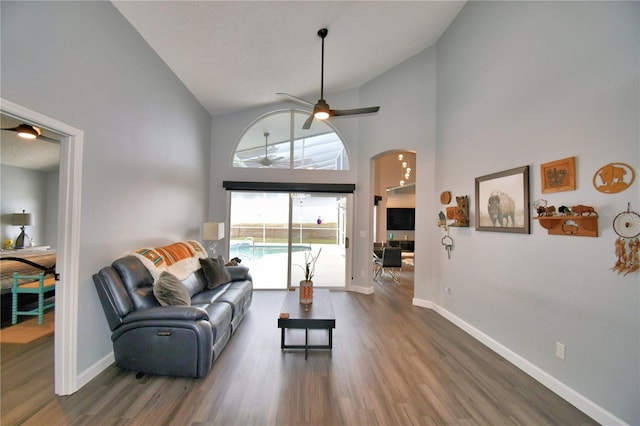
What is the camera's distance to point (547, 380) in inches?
91.5

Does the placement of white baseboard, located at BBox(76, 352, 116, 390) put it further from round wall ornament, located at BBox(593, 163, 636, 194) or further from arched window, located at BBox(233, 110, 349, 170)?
round wall ornament, located at BBox(593, 163, 636, 194)

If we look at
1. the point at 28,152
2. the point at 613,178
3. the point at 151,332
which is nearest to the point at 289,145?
the point at 151,332

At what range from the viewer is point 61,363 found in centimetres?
209

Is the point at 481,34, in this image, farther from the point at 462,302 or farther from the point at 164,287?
the point at 164,287

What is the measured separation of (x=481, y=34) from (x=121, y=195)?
488 cm

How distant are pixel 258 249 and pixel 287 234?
2.41ft

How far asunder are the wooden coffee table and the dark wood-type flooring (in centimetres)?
12

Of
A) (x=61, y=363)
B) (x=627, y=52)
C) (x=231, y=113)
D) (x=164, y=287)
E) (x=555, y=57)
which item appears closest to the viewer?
(x=627, y=52)

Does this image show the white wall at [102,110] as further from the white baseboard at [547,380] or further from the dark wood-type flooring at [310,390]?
the white baseboard at [547,380]

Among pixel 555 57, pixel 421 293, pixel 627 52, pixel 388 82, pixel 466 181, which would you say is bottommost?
pixel 421 293

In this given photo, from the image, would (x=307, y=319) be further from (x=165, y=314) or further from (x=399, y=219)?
(x=399, y=219)

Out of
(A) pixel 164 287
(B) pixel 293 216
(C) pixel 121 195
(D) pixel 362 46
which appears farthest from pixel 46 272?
(D) pixel 362 46

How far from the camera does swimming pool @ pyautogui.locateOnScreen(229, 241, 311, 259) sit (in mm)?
5469

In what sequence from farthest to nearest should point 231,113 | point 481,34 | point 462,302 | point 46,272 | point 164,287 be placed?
point 231,113 → point 46,272 → point 462,302 → point 481,34 → point 164,287
